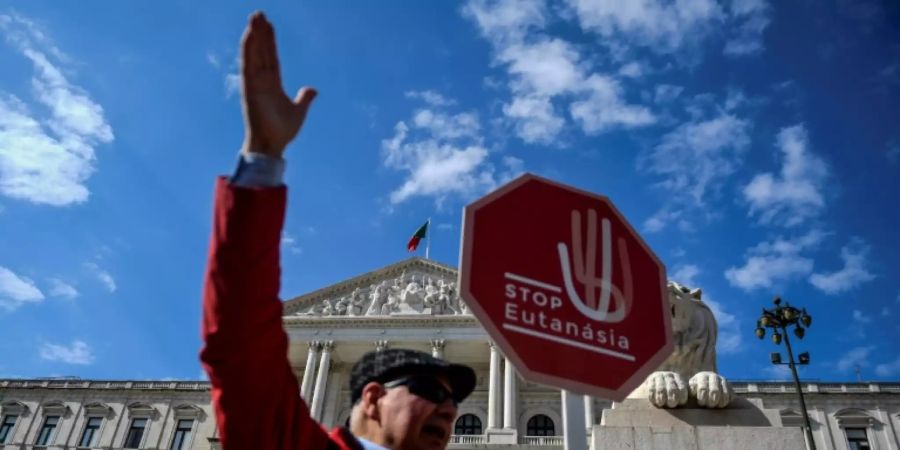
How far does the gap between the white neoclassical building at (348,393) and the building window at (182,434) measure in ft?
0.21

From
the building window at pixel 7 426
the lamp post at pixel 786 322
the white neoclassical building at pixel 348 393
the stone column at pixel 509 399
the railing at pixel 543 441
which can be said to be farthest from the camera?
the building window at pixel 7 426

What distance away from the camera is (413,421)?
1.81m

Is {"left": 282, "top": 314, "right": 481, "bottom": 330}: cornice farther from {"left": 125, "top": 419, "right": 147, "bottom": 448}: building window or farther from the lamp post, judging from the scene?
the lamp post

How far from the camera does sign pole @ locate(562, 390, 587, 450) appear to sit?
86.7 inches

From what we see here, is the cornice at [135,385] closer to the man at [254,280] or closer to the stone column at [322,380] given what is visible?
the stone column at [322,380]

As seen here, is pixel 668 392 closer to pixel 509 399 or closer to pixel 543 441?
pixel 543 441

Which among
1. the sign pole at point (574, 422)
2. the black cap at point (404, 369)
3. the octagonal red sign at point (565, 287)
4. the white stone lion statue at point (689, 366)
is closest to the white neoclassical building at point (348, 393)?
the white stone lion statue at point (689, 366)

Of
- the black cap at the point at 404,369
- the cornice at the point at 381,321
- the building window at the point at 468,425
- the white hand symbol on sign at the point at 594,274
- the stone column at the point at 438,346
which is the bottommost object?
the black cap at the point at 404,369

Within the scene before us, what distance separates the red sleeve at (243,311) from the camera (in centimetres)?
121

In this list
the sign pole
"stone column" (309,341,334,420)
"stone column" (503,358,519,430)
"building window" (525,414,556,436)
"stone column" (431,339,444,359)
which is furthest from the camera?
"stone column" (431,339,444,359)

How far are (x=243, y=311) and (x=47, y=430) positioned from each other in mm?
49512

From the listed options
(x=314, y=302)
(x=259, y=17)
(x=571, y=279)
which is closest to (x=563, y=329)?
(x=571, y=279)

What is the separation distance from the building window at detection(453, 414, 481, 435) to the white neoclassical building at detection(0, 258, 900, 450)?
6 cm

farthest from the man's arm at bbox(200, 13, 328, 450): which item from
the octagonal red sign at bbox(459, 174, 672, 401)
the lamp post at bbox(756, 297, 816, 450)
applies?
the lamp post at bbox(756, 297, 816, 450)
